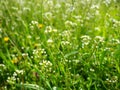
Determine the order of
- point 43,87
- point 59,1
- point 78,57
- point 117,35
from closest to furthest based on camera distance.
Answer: point 43,87 → point 78,57 → point 117,35 → point 59,1

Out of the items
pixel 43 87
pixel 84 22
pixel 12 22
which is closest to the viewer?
pixel 43 87

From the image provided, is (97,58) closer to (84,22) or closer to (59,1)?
(84,22)

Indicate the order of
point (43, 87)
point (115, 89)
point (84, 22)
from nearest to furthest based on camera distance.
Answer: point (115, 89), point (43, 87), point (84, 22)

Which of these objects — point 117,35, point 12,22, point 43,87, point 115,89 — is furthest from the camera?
point 12,22

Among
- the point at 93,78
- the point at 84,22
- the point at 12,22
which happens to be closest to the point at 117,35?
the point at 84,22

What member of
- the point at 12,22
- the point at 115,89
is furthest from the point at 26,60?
the point at 12,22

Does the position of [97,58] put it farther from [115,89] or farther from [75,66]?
[115,89]

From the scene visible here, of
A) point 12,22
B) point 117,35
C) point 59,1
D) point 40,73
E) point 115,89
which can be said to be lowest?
point 115,89

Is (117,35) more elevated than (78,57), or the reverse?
(117,35)

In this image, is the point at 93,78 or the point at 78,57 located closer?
the point at 93,78
